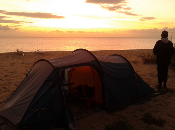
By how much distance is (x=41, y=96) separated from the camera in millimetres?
4539

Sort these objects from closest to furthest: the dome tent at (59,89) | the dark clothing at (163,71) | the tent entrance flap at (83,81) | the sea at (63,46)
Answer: the dome tent at (59,89) < the tent entrance flap at (83,81) < the dark clothing at (163,71) < the sea at (63,46)

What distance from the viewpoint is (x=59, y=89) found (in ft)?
15.5

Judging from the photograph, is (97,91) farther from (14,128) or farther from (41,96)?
(14,128)

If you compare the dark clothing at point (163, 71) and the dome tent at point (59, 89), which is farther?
the dark clothing at point (163, 71)

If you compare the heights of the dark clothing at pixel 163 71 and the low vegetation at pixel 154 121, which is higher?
the dark clothing at pixel 163 71

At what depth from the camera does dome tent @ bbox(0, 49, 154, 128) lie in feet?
14.6

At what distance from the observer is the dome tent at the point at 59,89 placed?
14.6 ft

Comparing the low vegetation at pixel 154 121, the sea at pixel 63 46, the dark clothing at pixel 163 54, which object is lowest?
the low vegetation at pixel 154 121

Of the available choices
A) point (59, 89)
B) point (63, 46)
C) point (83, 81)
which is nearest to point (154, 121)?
point (59, 89)

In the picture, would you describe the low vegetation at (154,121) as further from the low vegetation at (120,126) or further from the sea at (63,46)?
the sea at (63,46)

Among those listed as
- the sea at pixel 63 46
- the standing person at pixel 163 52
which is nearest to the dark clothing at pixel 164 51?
the standing person at pixel 163 52

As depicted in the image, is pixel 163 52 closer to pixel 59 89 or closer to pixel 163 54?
pixel 163 54

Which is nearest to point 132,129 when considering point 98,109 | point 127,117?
point 127,117

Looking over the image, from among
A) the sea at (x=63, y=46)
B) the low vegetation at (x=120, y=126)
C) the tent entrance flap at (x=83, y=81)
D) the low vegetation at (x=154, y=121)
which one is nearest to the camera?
the low vegetation at (x=120, y=126)
